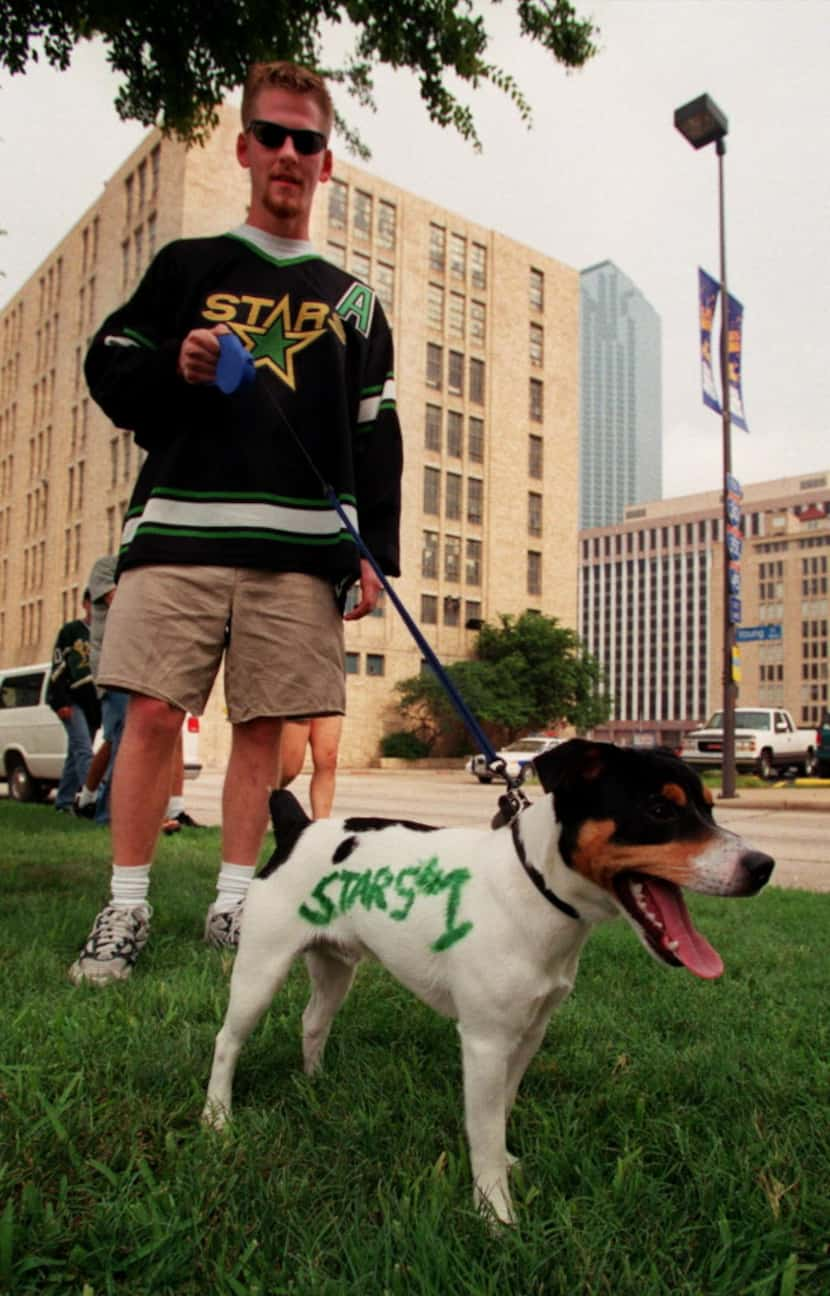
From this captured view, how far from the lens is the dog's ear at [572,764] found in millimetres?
1616

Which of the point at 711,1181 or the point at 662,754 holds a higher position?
the point at 662,754

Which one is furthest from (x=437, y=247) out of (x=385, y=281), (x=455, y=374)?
(x=455, y=374)

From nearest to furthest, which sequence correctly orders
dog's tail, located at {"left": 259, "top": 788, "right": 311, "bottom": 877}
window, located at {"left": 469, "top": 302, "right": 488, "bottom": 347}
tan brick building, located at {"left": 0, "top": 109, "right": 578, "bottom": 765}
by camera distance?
dog's tail, located at {"left": 259, "top": 788, "right": 311, "bottom": 877} → tan brick building, located at {"left": 0, "top": 109, "right": 578, "bottom": 765} → window, located at {"left": 469, "top": 302, "right": 488, "bottom": 347}

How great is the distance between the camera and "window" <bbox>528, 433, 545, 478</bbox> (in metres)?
47.9

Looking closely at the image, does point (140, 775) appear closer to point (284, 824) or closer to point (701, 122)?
point (284, 824)

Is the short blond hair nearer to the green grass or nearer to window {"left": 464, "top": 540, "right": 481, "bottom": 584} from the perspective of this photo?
the green grass

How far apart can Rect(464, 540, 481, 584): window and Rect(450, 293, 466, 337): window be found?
10.4 m

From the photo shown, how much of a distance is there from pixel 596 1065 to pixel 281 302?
2.33 metres

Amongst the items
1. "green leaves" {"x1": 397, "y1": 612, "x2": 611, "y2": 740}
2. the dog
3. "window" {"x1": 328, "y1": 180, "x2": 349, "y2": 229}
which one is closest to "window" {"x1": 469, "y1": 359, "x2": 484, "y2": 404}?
"window" {"x1": 328, "y1": 180, "x2": 349, "y2": 229}

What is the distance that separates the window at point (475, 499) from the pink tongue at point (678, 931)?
44371 millimetres

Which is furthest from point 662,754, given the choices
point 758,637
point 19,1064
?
point 758,637

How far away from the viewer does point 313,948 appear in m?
1.99

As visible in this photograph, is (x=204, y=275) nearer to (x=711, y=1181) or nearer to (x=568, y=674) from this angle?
(x=711, y=1181)

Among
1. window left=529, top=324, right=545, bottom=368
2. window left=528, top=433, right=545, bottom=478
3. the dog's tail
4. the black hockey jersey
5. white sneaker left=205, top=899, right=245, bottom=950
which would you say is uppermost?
window left=529, top=324, right=545, bottom=368
